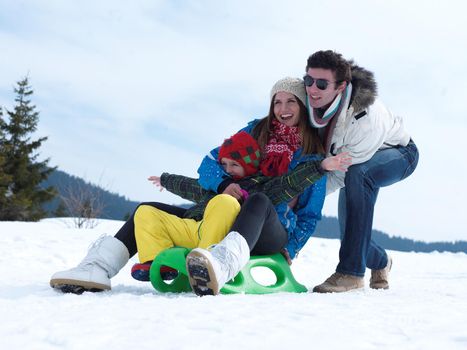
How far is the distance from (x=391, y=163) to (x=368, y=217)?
0.37 metres

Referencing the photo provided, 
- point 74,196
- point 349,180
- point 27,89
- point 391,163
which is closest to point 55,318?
point 349,180

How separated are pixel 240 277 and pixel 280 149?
2.62 feet

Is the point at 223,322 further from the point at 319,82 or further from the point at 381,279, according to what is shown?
the point at 381,279

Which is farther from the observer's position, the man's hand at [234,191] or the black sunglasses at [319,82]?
the black sunglasses at [319,82]

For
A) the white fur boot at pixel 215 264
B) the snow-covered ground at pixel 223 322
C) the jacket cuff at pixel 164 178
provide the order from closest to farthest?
the snow-covered ground at pixel 223 322 < the white fur boot at pixel 215 264 < the jacket cuff at pixel 164 178

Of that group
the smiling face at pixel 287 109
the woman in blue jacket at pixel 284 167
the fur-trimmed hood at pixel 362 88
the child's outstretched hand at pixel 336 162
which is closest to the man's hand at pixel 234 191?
the woman in blue jacket at pixel 284 167

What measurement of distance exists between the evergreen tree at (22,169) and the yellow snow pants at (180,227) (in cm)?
1849

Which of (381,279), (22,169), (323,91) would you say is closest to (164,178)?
(323,91)

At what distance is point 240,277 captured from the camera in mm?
2670

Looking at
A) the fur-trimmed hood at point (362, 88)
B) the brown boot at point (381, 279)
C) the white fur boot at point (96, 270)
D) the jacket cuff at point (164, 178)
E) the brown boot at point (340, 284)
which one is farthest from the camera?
the brown boot at point (381, 279)

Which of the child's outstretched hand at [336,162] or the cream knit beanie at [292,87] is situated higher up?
the cream knit beanie at [292,87]

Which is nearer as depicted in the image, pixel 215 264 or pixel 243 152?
pixel 215 264

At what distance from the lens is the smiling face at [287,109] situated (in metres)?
3.12

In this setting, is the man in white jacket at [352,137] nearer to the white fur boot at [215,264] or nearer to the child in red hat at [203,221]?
the child in red hat at [203,221]
